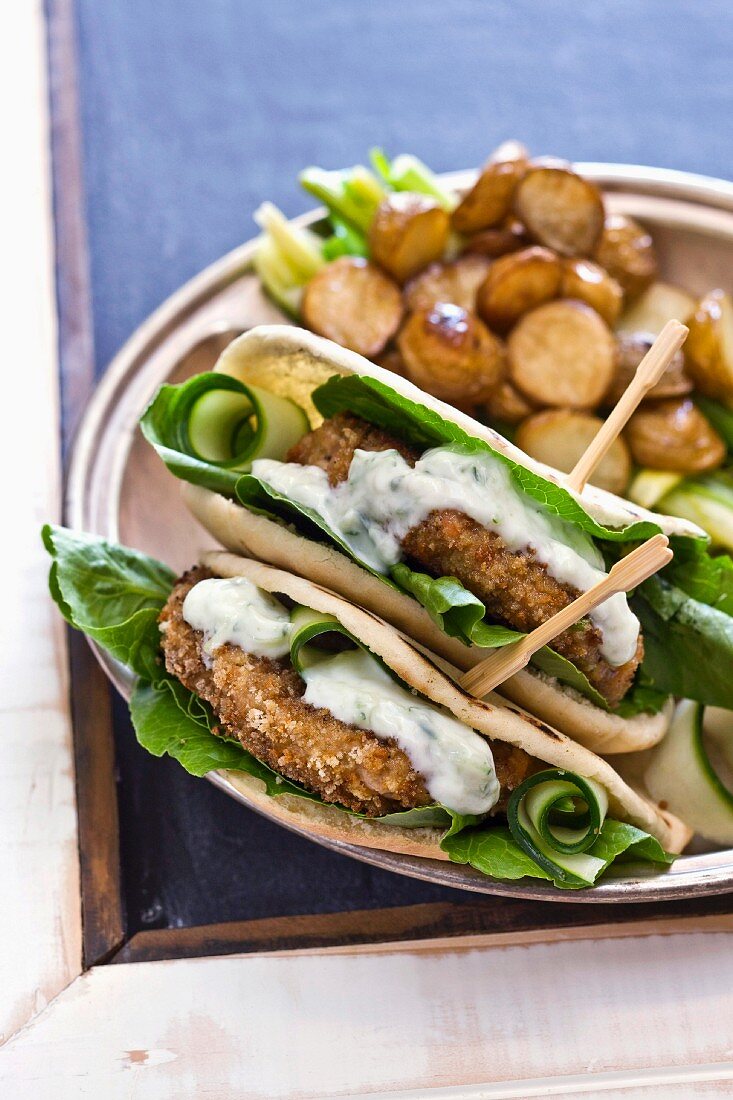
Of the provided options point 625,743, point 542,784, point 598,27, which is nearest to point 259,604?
point 542,784

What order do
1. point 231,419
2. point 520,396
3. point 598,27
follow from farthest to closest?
1. point 598,27
2. point 520,396
3. point 231,419

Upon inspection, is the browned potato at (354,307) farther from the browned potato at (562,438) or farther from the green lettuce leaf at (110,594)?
the green lettuce leaf at (110,594)

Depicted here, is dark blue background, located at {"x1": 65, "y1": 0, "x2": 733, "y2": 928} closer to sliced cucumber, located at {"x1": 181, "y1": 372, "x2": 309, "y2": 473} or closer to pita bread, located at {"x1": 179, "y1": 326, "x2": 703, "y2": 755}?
sliced cucumber, located at {"x1": 181, "y1": 372, "x2": 309, "y2": 473}

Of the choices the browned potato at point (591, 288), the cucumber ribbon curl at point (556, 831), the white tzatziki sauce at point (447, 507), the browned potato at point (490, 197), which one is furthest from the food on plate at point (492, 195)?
the cucumber ribbon curl at point (556, 831)

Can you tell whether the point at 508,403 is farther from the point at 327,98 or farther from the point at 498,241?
the point at 327,98

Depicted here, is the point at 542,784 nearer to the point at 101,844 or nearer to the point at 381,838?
the point at 381,838

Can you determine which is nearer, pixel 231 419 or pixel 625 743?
pixel 625 743

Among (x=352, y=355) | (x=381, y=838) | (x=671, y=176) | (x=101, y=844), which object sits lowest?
(x=101, y=844)

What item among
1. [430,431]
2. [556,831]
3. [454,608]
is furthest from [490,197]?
[556,831]
